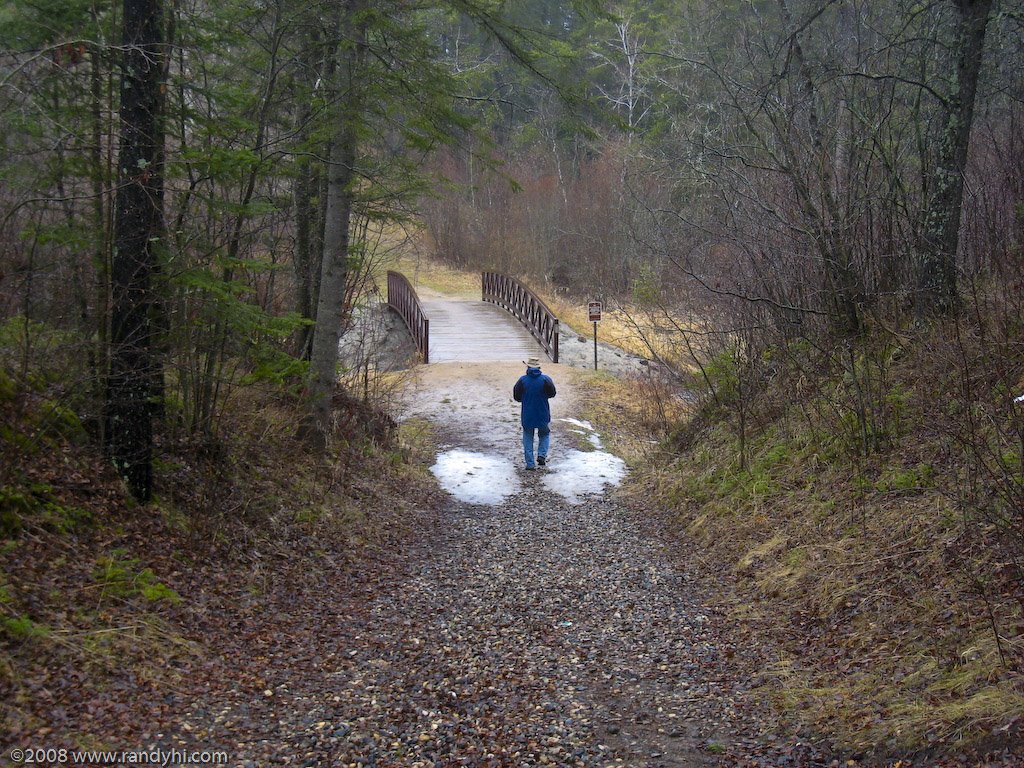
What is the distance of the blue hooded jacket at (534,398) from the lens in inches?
480

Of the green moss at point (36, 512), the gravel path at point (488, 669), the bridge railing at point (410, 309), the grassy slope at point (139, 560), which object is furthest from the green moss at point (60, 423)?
the bridge railing at point (410, 309)

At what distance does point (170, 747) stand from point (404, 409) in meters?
12.9

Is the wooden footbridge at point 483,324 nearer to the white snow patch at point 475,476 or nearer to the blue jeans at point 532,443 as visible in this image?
the white snow patch at point 475,476

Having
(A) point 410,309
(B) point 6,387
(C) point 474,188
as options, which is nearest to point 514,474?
(C) point 474,188

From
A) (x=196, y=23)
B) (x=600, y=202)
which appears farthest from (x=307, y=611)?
(x=600, y=202)

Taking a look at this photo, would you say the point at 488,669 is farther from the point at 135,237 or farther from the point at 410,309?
the point at 410,309

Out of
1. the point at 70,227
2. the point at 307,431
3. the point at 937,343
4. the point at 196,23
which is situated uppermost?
the point at 196,23

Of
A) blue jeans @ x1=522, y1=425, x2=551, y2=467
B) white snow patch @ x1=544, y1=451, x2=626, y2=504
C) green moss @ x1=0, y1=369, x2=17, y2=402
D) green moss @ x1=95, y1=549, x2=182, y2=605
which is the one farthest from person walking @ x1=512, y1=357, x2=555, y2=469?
green moss @ x1=0, y1=369, x2=17, y2=402

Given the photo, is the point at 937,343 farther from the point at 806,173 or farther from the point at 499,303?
the point at 499,303

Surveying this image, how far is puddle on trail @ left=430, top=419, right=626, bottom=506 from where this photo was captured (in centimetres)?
1093

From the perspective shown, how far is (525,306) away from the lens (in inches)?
1030

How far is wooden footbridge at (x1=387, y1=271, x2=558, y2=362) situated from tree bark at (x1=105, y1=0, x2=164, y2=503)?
1548 cm

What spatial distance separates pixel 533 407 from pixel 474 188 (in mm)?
3419

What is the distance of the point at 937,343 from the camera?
7.05 m
